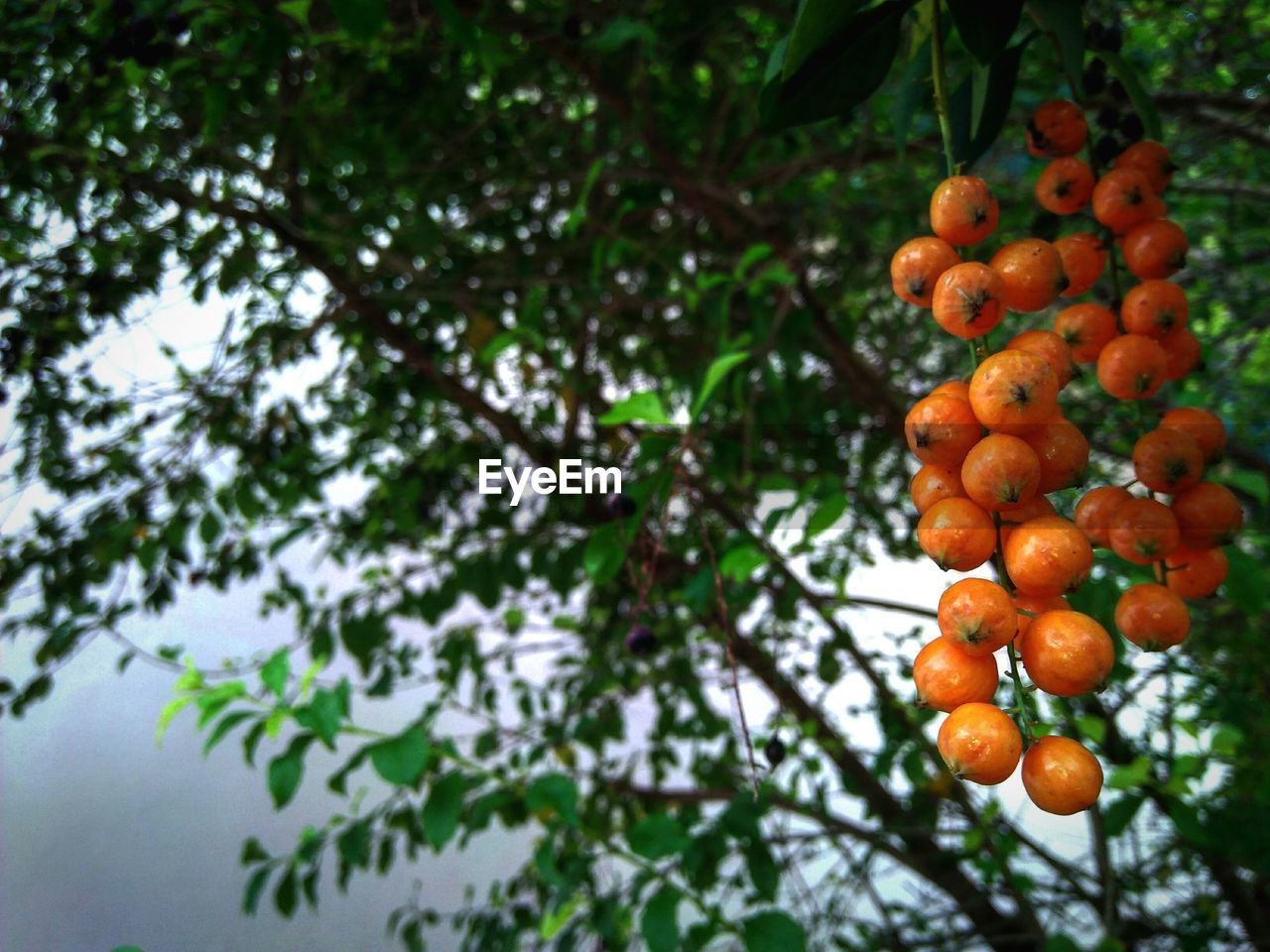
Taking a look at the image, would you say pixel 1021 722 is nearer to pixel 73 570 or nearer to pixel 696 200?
pixel 696 200

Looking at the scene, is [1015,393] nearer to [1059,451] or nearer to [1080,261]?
[1059,451]

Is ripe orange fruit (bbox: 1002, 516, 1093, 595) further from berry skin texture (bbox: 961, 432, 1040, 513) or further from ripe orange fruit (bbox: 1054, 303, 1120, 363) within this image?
ripe orange fruit (bbox: 1054, 303, 1120, 363)

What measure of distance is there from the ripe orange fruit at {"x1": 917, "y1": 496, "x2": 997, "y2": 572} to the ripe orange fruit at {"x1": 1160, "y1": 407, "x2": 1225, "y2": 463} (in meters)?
0.11

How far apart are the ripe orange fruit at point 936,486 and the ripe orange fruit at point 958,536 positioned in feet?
0.04

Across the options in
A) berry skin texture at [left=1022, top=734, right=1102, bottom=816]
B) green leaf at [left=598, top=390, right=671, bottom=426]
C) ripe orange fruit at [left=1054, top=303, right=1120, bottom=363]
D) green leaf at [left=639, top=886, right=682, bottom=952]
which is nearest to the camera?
berry skin texture at [left=1022, top=734, right=1102, bottom=816]

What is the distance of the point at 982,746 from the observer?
0.67 feet

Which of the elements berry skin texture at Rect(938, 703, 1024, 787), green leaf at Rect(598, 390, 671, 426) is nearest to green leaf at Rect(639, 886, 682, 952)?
green leaf at Rect(598, 390, 671, 426)

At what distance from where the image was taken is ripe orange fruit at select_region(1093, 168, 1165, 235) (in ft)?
1.02

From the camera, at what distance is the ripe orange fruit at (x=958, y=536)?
0.73 feet

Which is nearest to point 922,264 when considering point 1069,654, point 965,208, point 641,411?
point 965,208

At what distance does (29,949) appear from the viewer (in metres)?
0.64

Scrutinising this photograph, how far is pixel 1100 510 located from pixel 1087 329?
72 mm

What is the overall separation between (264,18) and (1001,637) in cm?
70

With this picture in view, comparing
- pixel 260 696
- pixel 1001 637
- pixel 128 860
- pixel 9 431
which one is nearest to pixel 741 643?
pixel 260 696
